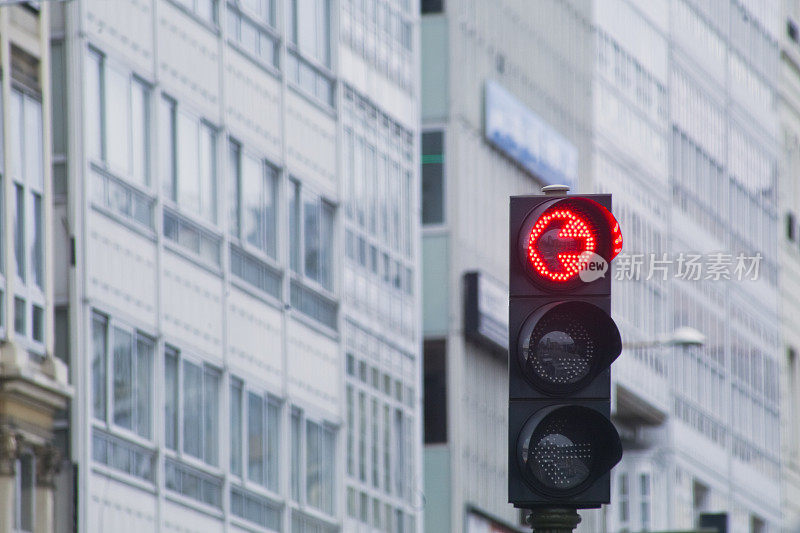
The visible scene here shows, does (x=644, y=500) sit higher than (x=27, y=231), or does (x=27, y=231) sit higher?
(x=644, y=500)

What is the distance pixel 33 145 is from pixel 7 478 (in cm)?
428

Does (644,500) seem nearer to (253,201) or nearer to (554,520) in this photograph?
(253,201)

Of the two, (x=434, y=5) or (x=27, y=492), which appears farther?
(x=434, y=5)

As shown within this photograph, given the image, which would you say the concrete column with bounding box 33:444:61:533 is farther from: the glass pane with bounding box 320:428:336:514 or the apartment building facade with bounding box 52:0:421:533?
the glass pane with bounding box 320:428:336:514

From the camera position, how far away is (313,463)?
41375 millimetres

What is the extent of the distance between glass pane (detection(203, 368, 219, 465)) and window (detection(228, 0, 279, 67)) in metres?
5.50

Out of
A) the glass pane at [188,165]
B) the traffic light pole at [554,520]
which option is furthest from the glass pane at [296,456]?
the traffic light pole at [554,520]

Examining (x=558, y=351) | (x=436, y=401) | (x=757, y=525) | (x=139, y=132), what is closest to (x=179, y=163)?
(x=139, y=132)

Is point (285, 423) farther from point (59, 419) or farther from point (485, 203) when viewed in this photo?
point (485, 203)

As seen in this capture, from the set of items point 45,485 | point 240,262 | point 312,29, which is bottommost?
point 45,485

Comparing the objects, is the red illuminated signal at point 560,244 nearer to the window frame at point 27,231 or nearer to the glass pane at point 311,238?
the window frame at point 27,231

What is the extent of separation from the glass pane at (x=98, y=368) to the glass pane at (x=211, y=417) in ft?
13.6

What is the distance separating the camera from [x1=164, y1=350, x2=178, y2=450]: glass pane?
34.9 meters

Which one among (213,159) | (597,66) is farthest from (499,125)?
(213,159)
